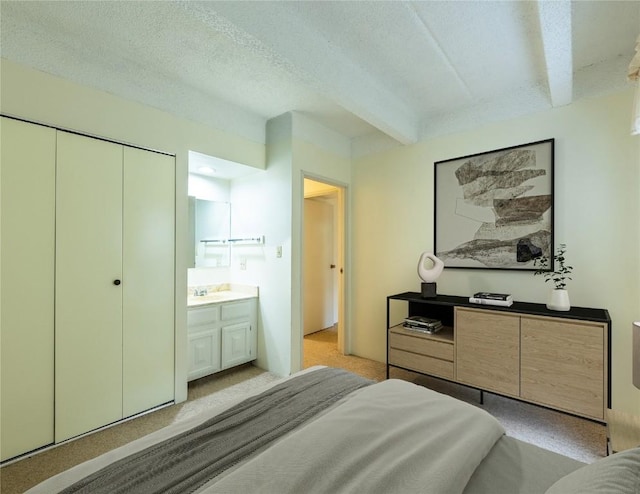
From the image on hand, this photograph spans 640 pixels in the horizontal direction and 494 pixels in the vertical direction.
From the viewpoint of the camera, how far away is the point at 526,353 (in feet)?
6.89

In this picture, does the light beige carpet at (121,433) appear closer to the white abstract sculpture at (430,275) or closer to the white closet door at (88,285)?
the white closet door at (88,285)

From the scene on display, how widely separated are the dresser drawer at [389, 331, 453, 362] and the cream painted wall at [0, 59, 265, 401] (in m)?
1.81

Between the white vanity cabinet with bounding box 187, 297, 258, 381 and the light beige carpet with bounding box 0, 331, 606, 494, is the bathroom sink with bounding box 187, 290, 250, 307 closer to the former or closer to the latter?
the white vanity cabinet with bounding box 187, 297, 258, 381

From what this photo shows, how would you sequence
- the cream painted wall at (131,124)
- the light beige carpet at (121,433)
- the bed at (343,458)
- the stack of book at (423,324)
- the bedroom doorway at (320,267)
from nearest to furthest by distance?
the bed at (343,458) < the light beige carpet at (121,433) < the cream painted wall at (131,124) < the stack of book at (423,324) < the bedroom doorway at (320,267)

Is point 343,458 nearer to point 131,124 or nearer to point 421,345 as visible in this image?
point 421,345

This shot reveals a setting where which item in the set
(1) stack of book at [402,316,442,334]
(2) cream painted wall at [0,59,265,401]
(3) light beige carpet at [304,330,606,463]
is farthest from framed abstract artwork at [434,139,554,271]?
(2) cream painted wall at [0,59,265,401]

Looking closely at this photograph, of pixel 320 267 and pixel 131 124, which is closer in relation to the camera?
pixel 131 124

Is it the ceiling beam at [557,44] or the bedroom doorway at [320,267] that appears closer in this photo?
the ceiling beam at [557,44]

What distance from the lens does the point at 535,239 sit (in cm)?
244

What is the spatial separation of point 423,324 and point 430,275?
432 mm

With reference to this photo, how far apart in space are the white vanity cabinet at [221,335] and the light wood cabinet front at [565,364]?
2374 mm

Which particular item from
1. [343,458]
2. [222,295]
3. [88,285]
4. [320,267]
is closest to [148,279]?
[88,285]

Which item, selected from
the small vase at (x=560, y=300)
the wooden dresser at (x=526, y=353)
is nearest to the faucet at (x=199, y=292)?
the wooden dresser at (x=526, y=353)

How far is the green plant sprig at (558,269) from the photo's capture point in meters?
2.27
